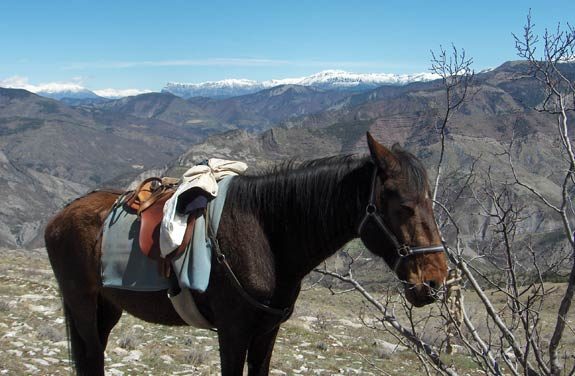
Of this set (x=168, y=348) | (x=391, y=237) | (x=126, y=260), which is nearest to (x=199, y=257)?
(x=126, y=260)

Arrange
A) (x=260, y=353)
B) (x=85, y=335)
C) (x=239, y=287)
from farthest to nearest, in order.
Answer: (x=85, y=335), (x=260, y=353), (x=239, y=287)

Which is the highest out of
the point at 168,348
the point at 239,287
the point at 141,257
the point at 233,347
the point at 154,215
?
the point at 154,215

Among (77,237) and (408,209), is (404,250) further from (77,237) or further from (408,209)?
(77,237)

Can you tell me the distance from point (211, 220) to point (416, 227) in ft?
5.17

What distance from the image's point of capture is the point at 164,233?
3896mm

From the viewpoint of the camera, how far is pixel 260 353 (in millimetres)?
4207

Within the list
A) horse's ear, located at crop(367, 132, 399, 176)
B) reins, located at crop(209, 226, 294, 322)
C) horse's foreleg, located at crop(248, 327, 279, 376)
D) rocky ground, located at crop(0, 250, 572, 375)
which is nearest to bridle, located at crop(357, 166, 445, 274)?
horse's ear, located at crop(367, 132, 399, 176)

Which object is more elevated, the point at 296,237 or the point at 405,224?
the point at 405,224

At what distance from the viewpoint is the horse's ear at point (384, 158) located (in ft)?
11.2

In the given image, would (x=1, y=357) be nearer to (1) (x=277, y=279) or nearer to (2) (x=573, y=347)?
(1) (x=277, y=279)

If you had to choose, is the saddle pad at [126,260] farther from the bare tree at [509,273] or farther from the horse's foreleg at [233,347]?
the bare tree at [509,273]

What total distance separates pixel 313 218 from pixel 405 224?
2.47ft

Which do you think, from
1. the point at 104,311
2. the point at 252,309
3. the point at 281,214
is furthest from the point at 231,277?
the point at 104,311

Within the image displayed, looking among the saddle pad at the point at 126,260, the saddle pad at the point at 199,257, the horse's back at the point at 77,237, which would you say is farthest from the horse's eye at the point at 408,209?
the horse's back at the point at 77,237
